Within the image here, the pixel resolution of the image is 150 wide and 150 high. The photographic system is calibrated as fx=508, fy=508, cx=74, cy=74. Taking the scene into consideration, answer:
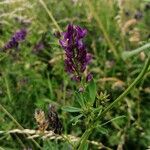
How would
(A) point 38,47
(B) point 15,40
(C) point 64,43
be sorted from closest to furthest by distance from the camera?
(C) point 64,43 < (B) point 15,40 < (A) point 38,47

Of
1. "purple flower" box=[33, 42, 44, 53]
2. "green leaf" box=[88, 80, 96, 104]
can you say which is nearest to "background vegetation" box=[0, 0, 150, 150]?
"purple flower" box=[33, 42, 44, 53]

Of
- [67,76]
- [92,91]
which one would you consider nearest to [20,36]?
[67,76]

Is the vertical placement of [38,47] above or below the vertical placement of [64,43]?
below

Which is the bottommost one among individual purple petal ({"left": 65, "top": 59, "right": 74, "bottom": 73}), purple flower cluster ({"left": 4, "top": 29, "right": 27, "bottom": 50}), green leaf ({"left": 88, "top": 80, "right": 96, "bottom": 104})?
green leaf ({"left": 88, "top": 80, "right": 96, "bottom": 104})

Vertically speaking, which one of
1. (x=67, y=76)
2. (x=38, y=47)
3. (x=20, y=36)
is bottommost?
(x=67, y=76)

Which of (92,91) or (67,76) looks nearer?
(92,91)

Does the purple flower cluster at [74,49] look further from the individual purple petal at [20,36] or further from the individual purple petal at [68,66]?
the individual purple petal at [20,36]

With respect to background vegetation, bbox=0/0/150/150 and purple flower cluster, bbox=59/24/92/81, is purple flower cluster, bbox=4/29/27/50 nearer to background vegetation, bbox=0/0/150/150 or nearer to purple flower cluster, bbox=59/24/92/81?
background vegetation, bbox=0/0/150/150

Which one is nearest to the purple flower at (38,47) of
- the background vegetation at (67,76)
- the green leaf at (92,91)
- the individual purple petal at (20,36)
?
the background vegetation at (67,76)

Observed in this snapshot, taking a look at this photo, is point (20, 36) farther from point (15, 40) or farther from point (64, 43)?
point (64, 43)

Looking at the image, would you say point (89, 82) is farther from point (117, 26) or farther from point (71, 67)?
point (117, 26)

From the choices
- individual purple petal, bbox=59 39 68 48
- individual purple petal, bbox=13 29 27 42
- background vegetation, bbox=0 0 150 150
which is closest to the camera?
individual purple petal, bbox=59 39 68 48

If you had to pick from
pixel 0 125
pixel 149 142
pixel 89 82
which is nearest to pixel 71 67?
pixel 89 82
